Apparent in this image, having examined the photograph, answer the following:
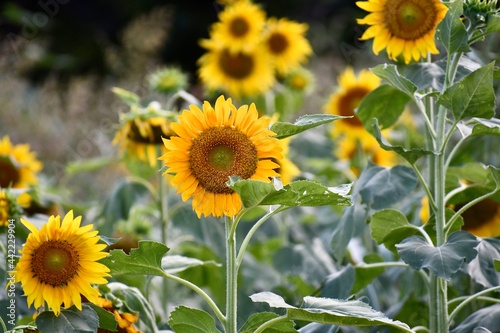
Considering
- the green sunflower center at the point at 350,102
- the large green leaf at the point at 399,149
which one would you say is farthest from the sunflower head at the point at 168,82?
the large green leaf at the point at 399,149

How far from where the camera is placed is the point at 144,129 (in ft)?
5.30

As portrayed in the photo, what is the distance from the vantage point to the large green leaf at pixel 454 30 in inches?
42.9

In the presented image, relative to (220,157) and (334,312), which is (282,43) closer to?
(220,157)

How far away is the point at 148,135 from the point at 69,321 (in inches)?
26.7

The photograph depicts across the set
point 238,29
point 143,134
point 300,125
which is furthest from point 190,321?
point 238,29

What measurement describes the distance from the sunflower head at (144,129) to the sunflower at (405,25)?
510 millimetres

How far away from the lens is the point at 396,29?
4.00ft

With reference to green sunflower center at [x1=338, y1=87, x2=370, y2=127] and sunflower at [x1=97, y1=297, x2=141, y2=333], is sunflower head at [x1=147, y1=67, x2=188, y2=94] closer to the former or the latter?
green sunflower center at [x1=338, y1=87, x2=370, y2=127]

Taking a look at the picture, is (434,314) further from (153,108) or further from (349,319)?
(153,108)

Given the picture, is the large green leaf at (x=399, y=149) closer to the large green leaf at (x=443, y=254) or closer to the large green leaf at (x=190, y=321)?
the large green leaf at (x=443, y=254)

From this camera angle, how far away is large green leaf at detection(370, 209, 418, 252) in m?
1.17

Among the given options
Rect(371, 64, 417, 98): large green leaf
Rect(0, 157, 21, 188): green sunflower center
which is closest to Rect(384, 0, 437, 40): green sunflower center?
Rect(371, 64, 417, 98): large green leaf

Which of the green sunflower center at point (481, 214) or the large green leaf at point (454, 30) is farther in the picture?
the green sunflower center at point (481, 214)

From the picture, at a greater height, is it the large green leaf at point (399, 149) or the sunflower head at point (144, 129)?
the sunflower head at point (144, 129)
